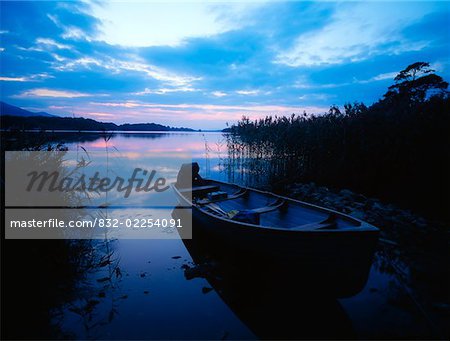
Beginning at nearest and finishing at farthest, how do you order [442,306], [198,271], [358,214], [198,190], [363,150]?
[442,306] → [198,271] → [358,214] → [198,190] → [363,150]

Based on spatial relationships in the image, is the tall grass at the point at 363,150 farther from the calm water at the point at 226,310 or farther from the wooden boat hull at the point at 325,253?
the wooden boat hull at the point at 325,253

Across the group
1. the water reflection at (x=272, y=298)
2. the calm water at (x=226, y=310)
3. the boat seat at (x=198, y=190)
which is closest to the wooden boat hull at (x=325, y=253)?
the water reflection at (x=272, y=298)

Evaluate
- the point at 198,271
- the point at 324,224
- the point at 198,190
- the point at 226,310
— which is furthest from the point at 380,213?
the point at 226,310

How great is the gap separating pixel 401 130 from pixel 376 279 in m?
8.47

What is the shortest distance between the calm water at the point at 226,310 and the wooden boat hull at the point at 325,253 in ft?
2.02

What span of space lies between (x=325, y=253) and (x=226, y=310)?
2.21 m

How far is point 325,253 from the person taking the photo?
418cm

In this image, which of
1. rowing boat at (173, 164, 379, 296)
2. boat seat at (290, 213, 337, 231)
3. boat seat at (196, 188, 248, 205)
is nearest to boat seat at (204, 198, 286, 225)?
rowing boat at (173, 164, 379, 296)

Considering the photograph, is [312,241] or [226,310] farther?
[226,310]

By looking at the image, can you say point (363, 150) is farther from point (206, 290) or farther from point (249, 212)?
point (206, 290)

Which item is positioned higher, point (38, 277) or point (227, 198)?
point (227, 198)

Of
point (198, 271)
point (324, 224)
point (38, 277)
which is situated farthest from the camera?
point (198, 271)

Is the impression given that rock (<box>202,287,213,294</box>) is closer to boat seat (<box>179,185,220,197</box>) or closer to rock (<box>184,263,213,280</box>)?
rock (<box>184,263,213,280</box>)

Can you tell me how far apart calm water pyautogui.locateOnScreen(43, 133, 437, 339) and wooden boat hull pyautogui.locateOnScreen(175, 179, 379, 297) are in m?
0.61
